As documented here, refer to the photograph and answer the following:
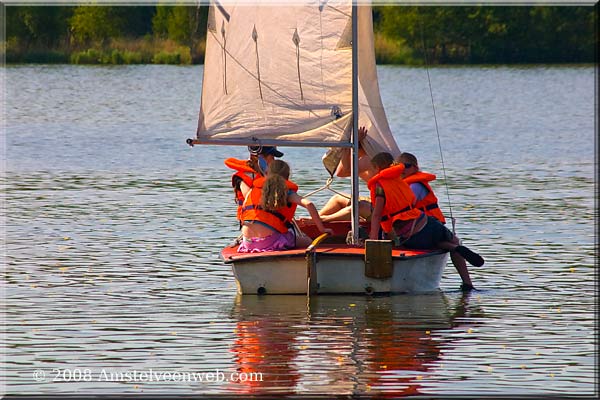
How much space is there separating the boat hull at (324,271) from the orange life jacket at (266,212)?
0.37 meters

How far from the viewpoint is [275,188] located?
1256 cm

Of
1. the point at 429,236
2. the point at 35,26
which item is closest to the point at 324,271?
the point at 429,236

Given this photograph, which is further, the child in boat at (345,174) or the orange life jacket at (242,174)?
the child in boat at (345,174)

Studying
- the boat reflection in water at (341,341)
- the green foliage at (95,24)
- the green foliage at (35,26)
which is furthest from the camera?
the green foliage at (95,24)

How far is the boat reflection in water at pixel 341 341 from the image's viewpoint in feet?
31.9

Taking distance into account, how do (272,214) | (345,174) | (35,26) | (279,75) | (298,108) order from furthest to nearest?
(35,26)
(345,174)
(279,75)
(298,108)
(272,214)

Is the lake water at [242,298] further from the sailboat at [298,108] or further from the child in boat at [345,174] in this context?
the child in boat at [345,174]

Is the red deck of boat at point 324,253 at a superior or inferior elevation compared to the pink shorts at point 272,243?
inferior

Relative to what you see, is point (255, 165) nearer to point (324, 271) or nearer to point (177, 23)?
point (324, 271)

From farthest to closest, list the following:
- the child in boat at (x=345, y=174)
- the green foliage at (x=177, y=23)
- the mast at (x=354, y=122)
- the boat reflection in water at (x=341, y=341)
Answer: the green foliage at (x=177, y=23)
the child in boat at (x=345, y=174)
the mast at (x=354, y=122)
the boat reflection in water at (x=341, y=341)

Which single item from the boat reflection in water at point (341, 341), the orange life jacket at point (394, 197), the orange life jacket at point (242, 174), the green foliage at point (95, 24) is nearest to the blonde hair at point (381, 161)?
the orange life jacket at point (394, 197)

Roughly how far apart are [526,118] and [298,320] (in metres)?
29.5

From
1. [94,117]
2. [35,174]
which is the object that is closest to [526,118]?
[94,117]

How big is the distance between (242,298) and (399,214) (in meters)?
1.77
